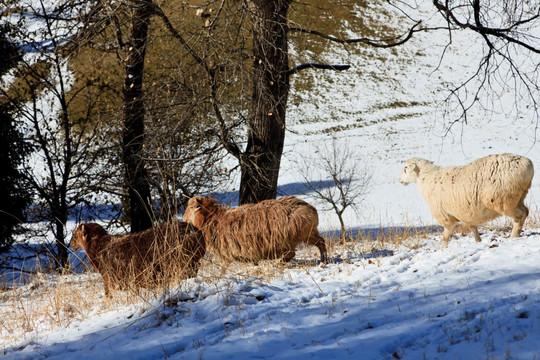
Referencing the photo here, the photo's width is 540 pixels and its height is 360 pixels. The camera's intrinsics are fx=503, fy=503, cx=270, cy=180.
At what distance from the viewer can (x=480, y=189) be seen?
6.93 meters

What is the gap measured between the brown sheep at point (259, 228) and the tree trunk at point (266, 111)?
57.6 inches

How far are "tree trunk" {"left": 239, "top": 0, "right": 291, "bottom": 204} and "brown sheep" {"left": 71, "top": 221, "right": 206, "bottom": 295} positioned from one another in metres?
2.75

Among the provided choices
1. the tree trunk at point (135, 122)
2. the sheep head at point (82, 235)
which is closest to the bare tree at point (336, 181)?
the tree trunk at point (135, 122)

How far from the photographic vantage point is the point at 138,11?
9.79 metres

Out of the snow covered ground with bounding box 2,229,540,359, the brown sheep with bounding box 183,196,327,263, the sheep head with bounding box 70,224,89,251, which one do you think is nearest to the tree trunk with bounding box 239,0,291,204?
the brown sheep with bounding box 183,196,327,263

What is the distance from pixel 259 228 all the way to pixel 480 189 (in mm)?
3107

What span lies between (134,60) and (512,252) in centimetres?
790

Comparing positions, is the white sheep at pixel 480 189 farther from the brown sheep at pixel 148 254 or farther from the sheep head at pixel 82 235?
the sheep head at pixel 82 235

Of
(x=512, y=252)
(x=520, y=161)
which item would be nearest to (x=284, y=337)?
(x=512, y=252)

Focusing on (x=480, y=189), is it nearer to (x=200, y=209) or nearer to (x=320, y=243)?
(x=320, y=243)


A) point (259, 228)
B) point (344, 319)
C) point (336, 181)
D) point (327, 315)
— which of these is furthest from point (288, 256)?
point (336, 181)

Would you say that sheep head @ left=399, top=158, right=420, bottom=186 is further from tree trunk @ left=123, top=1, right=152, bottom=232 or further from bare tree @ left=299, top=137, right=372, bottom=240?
bare tree @ left=299, top=137, right=372, bottom=240

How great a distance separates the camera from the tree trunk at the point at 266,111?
8805 millimetres

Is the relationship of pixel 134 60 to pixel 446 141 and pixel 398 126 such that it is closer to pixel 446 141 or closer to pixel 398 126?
pixel 446 141
